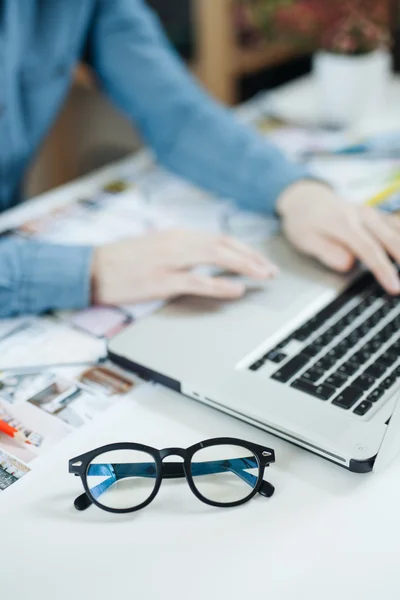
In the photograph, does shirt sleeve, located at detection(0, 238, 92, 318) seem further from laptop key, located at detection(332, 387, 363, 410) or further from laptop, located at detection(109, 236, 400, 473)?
laptop key, located at detection(332, 387, 363, 410)

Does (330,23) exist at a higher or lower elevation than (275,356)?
higher

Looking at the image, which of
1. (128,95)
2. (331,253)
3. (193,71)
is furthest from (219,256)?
(193,71)

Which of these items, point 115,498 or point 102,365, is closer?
point 115,498

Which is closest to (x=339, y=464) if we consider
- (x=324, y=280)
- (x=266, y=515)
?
(x=266, y=515)

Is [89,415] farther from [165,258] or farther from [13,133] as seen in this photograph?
[13,133]

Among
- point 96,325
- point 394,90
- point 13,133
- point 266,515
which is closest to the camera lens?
point 266,515

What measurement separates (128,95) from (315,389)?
0.70 m

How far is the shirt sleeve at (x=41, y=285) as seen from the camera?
2.52 ft

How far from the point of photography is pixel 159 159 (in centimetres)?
112

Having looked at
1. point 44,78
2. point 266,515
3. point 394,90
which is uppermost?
point 44,78

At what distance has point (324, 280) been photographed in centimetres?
81

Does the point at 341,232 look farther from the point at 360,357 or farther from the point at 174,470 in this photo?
the point at 174,470

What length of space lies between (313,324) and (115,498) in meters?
0.28

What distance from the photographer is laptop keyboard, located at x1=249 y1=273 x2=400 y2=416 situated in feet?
2.00
